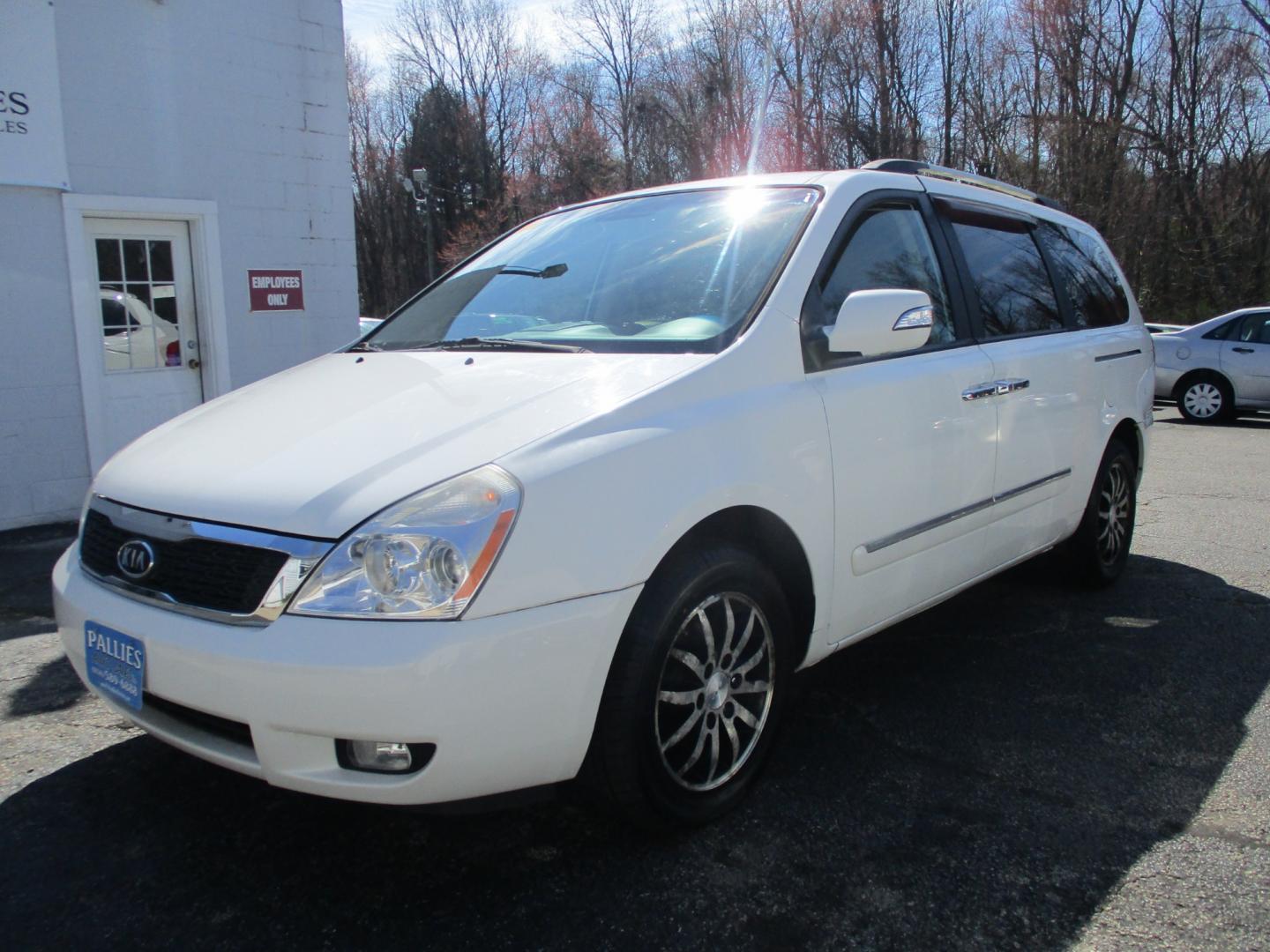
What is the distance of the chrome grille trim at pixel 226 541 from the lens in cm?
210

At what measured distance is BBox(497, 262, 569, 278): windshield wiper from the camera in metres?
3.47

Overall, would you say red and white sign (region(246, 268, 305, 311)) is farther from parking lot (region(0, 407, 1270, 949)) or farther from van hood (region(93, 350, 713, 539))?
van hood (region(93, 350, 713, 539))

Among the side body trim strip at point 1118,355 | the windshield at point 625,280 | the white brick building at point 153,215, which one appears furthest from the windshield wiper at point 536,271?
the white brick building at point 153,215

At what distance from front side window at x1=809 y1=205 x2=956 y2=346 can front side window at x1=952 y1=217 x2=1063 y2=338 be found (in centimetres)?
27

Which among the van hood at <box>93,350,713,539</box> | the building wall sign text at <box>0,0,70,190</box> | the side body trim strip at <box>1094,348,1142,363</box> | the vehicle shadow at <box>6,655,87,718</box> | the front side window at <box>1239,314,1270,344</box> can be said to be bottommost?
the vehicle shadow at <box>6,655,87,718</box>

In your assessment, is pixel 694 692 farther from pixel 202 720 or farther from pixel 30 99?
pixel 30 99

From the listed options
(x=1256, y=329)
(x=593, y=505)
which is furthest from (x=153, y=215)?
(x=1256, y=329)

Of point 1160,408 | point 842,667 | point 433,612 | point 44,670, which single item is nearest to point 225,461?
point 433,612

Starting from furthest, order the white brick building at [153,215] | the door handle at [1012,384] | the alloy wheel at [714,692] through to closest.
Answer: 1. the white brick building at [153,215]
2. the door handle at [1012,384]
3. the alloy wheel at [714,692]

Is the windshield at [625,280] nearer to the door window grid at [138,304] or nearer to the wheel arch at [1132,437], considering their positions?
the wheel arch at [1132,437]

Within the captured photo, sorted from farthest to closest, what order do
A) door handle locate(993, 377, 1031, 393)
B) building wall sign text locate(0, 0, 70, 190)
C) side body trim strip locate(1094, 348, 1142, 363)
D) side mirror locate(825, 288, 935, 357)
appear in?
building wall sign text locate(0, 0, 70, 190) → side body trim strip locate(1094, 348, 1142, 363) → door handle locate(993, 377, 1031, 393) → side mirror locate(825, 288, 935, 357)

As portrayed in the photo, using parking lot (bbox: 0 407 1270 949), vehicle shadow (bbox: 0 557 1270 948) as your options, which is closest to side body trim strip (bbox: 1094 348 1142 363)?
parking lot (bbox: 0 407 1270 949)

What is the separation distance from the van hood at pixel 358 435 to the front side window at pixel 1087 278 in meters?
2.67

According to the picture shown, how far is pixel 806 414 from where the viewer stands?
2777 mm
